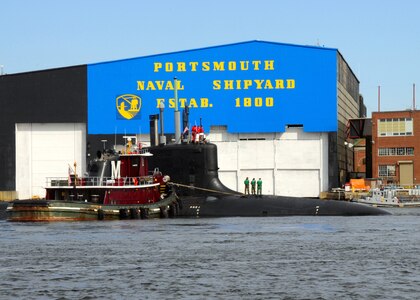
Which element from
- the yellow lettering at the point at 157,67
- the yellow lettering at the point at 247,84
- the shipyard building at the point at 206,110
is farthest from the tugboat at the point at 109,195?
the yellow lettering at the point at 157,67

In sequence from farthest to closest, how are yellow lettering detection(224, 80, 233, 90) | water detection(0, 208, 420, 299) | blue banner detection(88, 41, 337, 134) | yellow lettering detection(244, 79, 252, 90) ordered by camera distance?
yellow lettering detection(224, 80, 233, 90), yellow lettering detection(244, 79, 252, 90), blue banner detection(88, 41, 337, 134), water detection(0, 208, 420, 299)

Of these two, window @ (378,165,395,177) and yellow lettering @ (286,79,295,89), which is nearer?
yellow lettering @ (286,79,295,89)

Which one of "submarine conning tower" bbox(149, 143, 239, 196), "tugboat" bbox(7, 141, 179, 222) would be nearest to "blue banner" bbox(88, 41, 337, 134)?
"tugboat" bbox(7, 141, 179, 222)

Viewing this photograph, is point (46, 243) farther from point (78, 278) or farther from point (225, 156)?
point (225, 156)

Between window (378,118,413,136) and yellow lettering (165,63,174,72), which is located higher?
yellow lettering (165,63,174,72)

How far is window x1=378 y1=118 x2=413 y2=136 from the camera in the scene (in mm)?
114875

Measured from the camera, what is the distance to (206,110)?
322ft

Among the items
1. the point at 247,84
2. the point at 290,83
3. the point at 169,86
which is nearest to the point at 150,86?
the point at 169,86

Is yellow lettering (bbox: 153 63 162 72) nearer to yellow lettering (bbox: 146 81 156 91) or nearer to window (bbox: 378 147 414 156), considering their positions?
yellow lettering (bbox: 146 81 156 91)

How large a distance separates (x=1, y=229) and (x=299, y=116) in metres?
54.9

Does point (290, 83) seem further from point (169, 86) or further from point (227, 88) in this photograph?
point (169, 86)

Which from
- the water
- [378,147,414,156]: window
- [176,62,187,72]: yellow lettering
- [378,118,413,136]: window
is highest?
[176,62,187,72]: yellow lettering

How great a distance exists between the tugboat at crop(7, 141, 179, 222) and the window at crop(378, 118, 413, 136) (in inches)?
2430

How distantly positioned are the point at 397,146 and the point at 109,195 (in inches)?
2616
